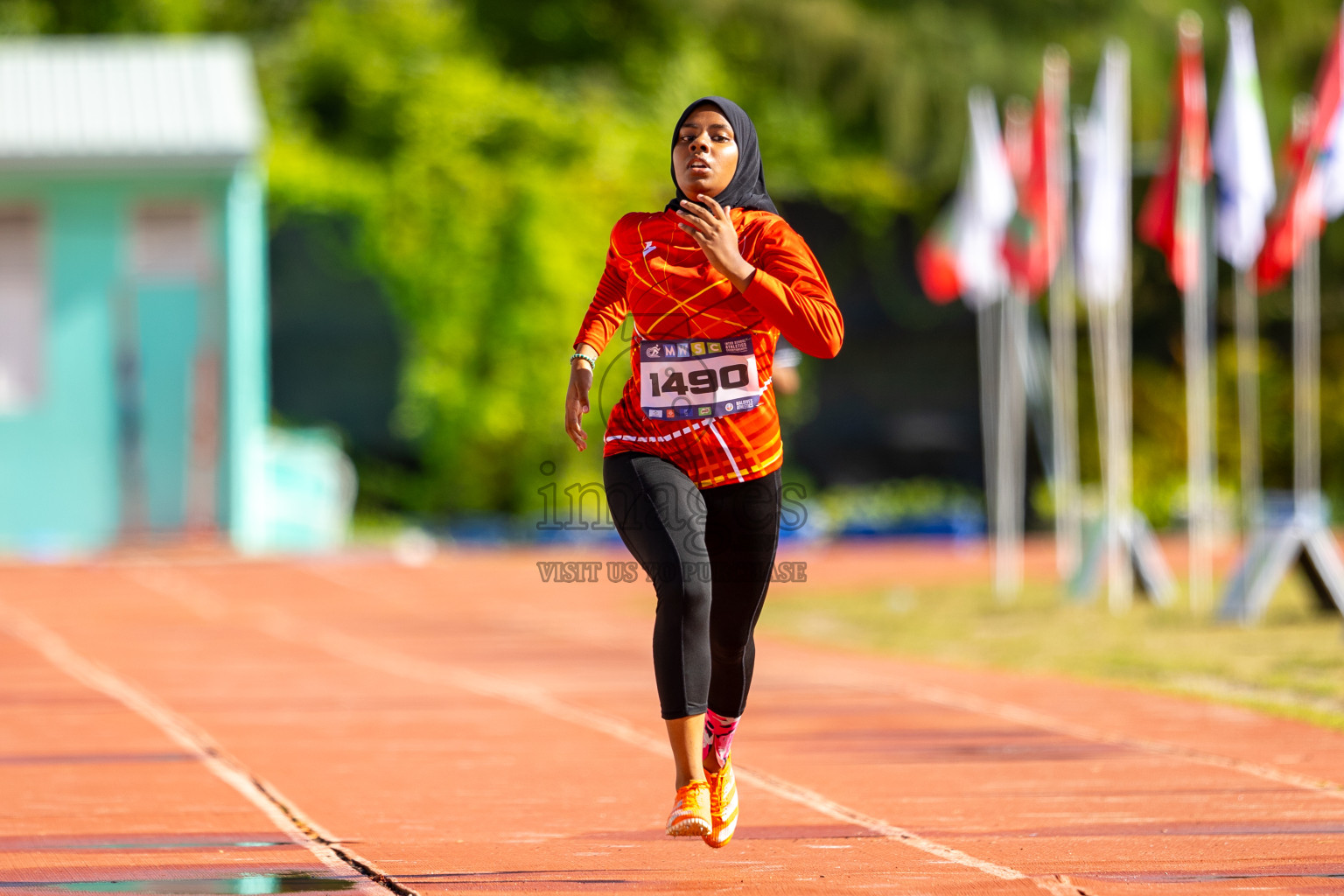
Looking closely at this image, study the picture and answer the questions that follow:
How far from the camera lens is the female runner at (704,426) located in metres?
4.78

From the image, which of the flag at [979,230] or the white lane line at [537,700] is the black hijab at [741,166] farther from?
the flag at [979,230]

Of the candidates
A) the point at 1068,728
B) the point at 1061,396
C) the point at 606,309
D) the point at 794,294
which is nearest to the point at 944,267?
the point at 1061,396

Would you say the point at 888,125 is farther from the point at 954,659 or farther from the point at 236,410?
the point at 954,659

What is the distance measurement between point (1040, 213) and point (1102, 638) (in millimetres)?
4603

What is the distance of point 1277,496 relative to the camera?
24.5 m

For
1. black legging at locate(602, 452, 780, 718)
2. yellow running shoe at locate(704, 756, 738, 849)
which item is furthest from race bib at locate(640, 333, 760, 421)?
yellow running shoe at locate(704, 756, 738, 849)

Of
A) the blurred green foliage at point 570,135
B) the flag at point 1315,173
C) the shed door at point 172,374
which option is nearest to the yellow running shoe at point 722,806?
the flag at point 1315,173

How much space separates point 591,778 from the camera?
6594 millimetres

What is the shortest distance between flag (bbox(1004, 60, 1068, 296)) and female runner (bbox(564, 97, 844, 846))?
11.0 meters

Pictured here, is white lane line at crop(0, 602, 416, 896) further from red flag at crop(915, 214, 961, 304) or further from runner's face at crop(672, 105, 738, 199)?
red flag at crop(915, 214, 961, 304)

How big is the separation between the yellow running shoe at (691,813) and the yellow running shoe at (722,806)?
0.03 m

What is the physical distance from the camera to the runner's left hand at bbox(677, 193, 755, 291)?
4.63m

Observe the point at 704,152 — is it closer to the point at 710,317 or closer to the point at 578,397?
the point at 710,317

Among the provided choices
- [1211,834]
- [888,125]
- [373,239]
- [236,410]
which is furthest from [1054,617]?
[888,125]
